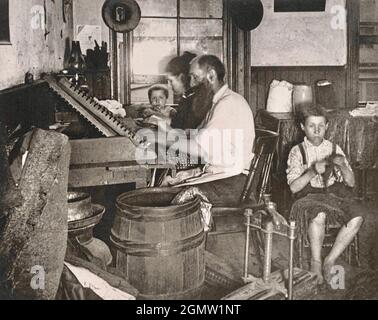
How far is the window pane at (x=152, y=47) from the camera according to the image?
6070 millimetres

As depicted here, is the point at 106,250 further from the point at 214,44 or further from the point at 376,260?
the point at 214,44

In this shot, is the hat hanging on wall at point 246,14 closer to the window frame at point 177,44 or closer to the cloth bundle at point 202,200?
the window frame at point 177,44

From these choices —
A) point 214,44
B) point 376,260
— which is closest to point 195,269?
point 376,260

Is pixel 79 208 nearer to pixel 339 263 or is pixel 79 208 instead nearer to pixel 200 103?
pixel 339 263

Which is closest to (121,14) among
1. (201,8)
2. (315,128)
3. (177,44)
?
(177,44)

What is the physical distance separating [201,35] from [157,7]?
0.65 m

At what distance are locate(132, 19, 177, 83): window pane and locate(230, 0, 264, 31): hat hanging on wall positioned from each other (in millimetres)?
774

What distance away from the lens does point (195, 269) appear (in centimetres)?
279

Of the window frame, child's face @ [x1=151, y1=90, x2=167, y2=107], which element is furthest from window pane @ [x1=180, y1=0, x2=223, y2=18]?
child's face @ [x1=151, y1=90, x2=167, y2=107]

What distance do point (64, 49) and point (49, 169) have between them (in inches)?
131

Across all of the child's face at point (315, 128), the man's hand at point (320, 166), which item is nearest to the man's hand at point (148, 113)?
the child's face at point (315, 128)

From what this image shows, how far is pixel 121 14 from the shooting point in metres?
5.93

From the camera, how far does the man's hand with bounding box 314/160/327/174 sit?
3.66m

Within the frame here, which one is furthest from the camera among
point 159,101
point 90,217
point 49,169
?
point 159,101
